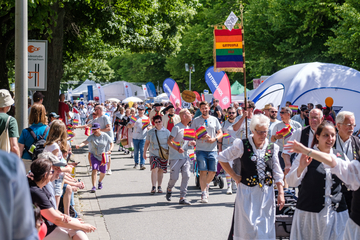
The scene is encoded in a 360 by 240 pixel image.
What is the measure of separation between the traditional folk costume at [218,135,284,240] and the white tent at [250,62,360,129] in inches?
499

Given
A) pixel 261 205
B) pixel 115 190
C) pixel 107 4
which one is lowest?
pixel 115 190

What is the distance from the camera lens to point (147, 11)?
52.4 feet

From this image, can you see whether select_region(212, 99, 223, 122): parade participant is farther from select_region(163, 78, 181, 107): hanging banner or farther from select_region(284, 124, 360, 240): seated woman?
select_region(284, 124, 360, 240): seated woman

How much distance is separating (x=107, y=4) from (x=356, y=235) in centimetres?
1283

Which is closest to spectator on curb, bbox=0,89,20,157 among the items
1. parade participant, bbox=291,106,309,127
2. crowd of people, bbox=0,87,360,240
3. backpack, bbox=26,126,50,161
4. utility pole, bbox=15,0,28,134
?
crowd of people, bbox=0,87,360,240

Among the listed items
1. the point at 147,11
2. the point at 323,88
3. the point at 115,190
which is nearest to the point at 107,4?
the point at 147,11

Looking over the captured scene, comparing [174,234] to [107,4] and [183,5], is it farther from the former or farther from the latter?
[183,5]

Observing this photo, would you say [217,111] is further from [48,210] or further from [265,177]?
[48,210]

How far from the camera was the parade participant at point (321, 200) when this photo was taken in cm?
402

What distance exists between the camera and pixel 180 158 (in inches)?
343

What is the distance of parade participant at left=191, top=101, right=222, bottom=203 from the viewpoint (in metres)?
8.62

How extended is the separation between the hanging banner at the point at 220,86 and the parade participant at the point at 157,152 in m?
7.07

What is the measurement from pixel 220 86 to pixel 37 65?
407 inches

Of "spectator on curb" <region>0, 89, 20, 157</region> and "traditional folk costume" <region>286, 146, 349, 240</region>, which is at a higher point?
Result: "spectator on curb" <region>0, 89, 20, 157</region>
